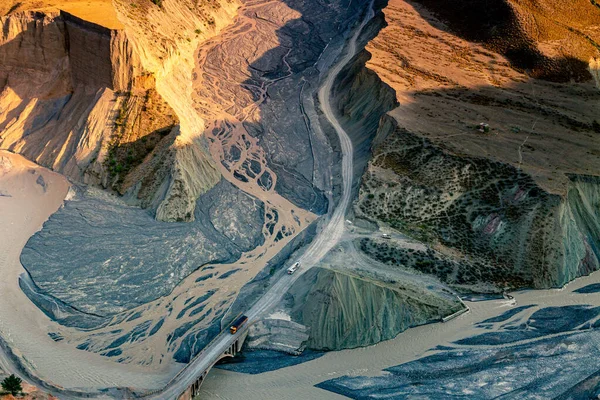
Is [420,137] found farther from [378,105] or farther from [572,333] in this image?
[572,333]

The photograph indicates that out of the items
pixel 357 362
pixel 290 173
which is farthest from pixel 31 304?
pixel 290 173

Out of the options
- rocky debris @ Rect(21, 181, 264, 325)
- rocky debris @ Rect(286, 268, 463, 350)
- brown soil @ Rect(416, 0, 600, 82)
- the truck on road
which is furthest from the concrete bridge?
brown soil @ Rect(416, 0, 600, 82)

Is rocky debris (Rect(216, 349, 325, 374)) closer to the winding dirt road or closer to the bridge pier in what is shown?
the bridge pier

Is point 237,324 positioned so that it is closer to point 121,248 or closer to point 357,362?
point 357,362

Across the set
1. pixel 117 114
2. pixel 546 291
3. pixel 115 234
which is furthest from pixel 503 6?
pixel 115 234

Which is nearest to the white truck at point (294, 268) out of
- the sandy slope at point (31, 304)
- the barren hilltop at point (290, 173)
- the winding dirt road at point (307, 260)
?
the winding dirt road at point (307, 260)

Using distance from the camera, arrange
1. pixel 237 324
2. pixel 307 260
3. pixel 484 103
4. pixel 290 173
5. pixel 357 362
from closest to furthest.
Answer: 1. pixel 357 362
2. pixel 237 324
3. pixel 307 260
4. pixel 290 173
5. pixel 484 103
